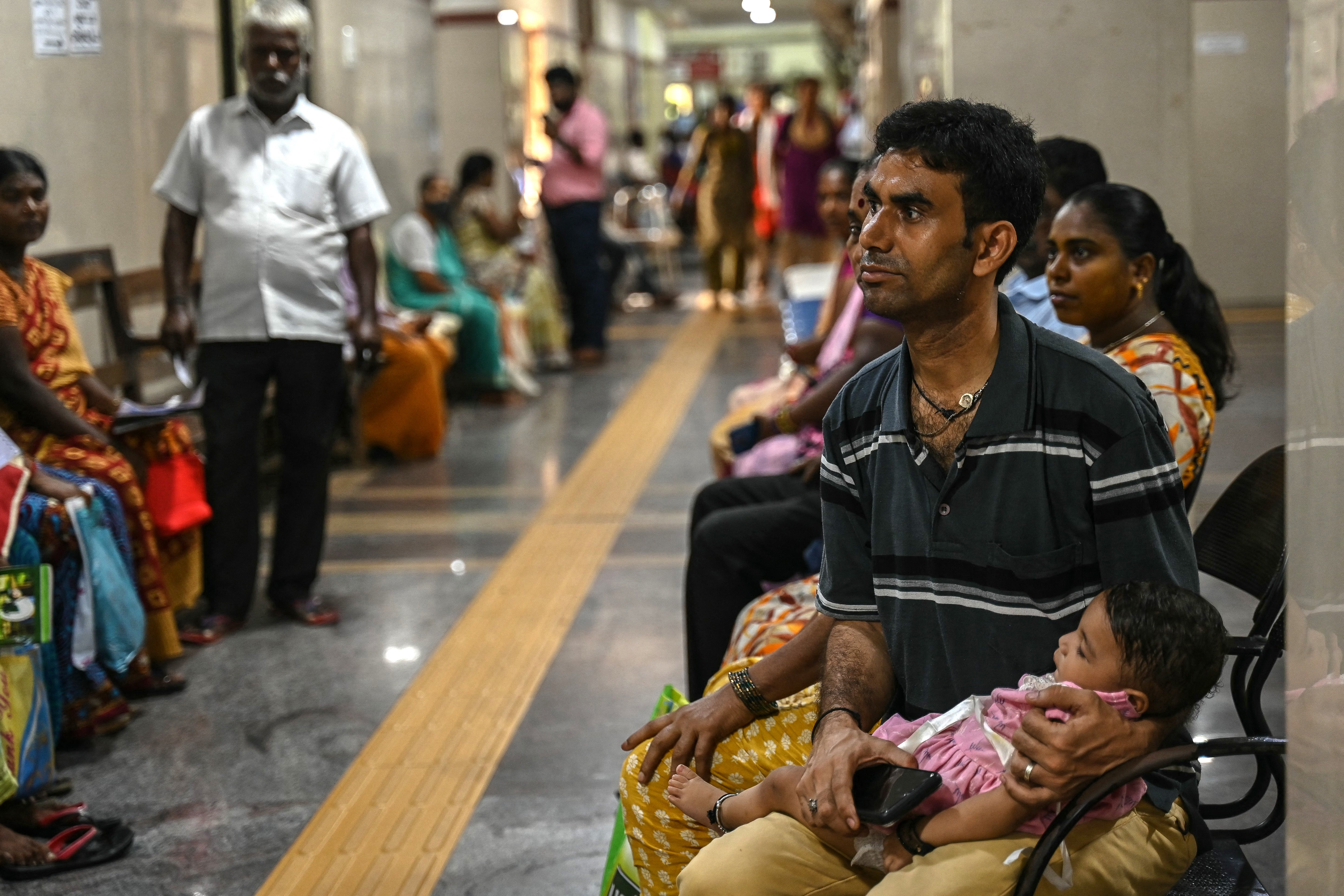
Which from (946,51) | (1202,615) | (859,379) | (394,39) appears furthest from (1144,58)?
(394,39)

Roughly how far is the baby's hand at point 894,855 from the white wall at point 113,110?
12.4 ft

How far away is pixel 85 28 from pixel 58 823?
10.2ft

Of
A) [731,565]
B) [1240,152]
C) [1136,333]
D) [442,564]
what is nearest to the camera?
[1136,333]

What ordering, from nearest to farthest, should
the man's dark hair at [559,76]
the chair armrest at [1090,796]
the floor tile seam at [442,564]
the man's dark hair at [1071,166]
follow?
the chair armrest at [1090,796], the man's dark hair at [1071,166], the floor tile seam at [442,564], the man's dark hair at [559,76]

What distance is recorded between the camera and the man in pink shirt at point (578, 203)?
32.7 feet

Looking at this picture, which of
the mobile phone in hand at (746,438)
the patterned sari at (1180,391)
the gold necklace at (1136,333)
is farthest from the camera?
the mobile phone in hand at (746,438)

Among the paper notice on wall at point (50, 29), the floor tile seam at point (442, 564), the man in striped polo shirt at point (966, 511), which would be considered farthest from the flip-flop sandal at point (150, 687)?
the man in striped polo shirt at point (966, 511)

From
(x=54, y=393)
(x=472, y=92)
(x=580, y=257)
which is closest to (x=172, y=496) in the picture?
(x=54, y=393)

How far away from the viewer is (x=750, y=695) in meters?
2.10

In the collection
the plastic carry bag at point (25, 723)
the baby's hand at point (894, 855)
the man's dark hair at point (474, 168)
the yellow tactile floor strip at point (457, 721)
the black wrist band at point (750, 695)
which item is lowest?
the yellow tactile floor strip at point (457, 721)

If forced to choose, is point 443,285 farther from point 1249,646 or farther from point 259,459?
point 1249,646

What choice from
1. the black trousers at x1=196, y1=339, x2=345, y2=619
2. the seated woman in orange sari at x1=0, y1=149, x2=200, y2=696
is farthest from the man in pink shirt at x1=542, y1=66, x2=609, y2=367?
the seated woman in orange sari at x1=0, y1=149, x2=200, y2=696

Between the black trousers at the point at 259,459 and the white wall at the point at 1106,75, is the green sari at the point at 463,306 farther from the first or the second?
the white wall at the point at 1106,75

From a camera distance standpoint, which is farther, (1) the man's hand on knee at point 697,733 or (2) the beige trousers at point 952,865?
(1) the man's hand on knee at point 697,733
